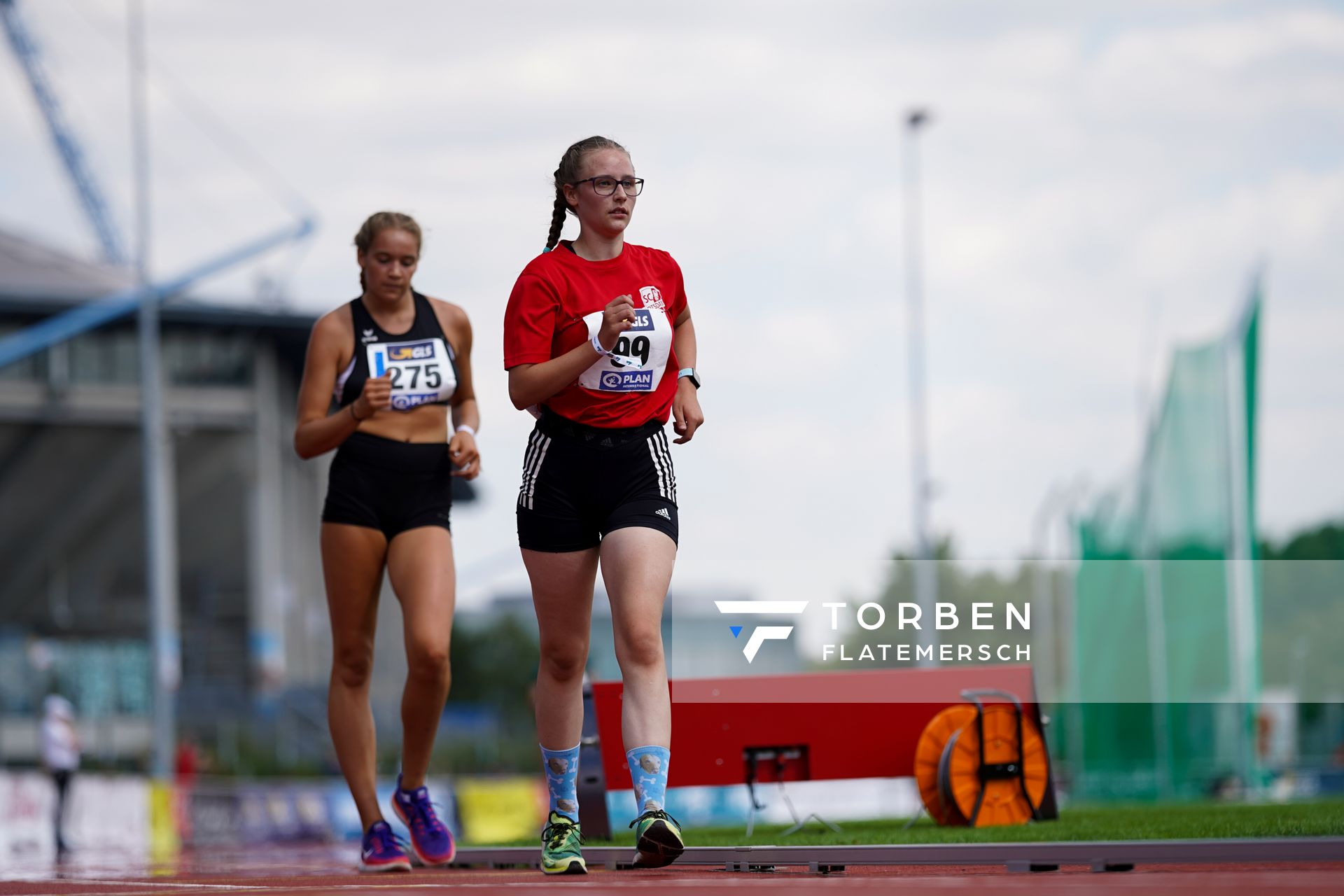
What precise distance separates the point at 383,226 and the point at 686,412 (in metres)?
1.98

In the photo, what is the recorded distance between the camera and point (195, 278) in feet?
97.0

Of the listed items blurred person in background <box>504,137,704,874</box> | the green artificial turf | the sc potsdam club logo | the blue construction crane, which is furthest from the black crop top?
the blue construction crane

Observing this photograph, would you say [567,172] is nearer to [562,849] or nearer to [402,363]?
[402,363]

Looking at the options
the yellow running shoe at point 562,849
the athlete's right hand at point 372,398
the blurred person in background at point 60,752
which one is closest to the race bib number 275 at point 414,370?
the athlete's right hand at point 372,398

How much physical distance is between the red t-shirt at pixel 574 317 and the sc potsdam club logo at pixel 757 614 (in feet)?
5.73

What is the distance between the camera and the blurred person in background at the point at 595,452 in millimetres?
5484

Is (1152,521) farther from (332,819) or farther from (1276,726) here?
(332,819)

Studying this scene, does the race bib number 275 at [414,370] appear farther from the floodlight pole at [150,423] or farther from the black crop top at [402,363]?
the floodlight pole at [150,423]

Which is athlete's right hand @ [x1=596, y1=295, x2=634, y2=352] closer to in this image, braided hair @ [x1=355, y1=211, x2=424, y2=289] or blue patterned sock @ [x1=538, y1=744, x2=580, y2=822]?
blue patterned sock @ [x1=538, y1=744, x2=580, y2=822]

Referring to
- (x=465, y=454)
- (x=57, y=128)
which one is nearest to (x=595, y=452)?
(x=465, y=454)

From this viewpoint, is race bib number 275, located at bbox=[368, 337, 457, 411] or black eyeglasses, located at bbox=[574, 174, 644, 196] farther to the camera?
race bib number 275, located at bbox=[368, 337, 457, 411]

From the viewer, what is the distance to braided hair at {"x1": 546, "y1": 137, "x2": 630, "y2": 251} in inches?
226

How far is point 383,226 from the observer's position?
7.20 m

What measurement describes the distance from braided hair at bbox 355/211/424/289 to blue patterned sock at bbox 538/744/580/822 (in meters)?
2.30
